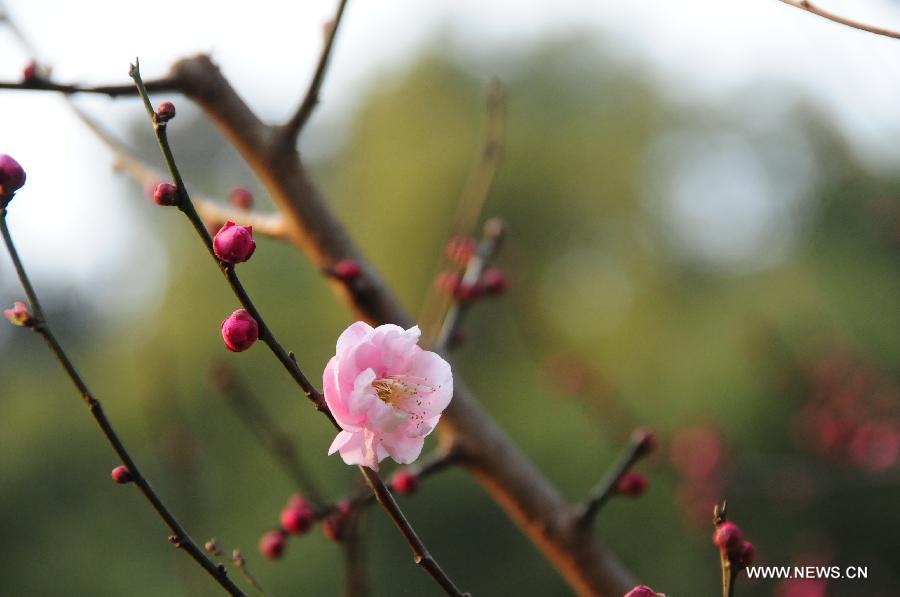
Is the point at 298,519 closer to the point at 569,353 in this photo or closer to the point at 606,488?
the point at 606,488

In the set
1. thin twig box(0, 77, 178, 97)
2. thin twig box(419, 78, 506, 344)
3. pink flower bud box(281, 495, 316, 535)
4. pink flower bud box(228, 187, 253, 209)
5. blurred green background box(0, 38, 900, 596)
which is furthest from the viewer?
blurred green background box(0, 38, 900, 596)

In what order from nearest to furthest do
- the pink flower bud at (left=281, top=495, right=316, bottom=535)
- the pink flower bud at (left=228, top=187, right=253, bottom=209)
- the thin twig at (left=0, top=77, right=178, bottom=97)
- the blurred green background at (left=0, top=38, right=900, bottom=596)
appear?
the thin twig at (left=0, top=77, right=178, bottom=97), the pink flower bud at (left=281, top=495, right=316, bottom=535), the pink flower bud at (left=228, top=187, right=253, bottom=209), the blurred green background at (left=0, top=38, right=900, bottom=596)

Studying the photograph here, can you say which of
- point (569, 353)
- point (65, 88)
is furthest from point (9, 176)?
point (569, 353)

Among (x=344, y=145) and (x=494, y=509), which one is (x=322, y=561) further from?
(x=344, y=145)

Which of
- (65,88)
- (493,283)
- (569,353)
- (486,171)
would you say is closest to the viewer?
(65,88)

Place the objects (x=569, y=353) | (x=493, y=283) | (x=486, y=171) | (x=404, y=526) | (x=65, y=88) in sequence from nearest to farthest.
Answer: (x=404, y=526) → (x=65, y=88) → (x=486, y=171) → (x=493, y=283) → (x=569, y=353)

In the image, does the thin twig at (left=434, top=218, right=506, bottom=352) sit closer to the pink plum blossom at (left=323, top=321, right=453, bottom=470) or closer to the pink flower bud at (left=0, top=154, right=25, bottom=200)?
the pink plum blossom at (left=323, top=321, right=453, bottom=470)

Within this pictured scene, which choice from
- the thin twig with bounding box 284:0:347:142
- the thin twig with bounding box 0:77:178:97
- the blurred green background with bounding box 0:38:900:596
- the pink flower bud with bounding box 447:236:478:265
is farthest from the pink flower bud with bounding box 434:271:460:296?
the thin twig with bounding box 0:77:178:97

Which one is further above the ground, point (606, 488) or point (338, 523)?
point (338, 523)
